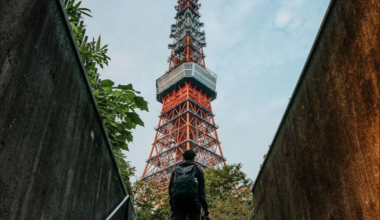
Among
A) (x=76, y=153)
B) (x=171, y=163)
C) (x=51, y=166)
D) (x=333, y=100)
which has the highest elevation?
(x=171, y=163)

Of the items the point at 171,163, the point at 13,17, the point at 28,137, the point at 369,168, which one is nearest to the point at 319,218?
the point at 369,168

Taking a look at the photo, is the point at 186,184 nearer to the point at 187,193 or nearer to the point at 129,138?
the point at 187,193

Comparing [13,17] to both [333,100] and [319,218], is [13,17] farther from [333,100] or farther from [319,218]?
[319,218]

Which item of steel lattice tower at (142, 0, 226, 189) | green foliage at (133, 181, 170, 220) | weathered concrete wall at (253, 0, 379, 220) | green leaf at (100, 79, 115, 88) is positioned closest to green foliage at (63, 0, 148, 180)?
green leaf at (100, 79, 115, 88)

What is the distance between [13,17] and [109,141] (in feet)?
6.05

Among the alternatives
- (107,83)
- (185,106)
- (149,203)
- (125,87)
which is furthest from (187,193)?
(185,106)

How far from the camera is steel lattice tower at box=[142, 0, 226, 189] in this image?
34562mm

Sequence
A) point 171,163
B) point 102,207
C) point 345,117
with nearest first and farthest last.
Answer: point 345,117 → point 102,207 → point 171,163

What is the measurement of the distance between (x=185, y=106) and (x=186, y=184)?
35737mm

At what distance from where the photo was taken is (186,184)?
3.35m

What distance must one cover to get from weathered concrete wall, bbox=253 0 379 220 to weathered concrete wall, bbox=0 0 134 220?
5.20 ft

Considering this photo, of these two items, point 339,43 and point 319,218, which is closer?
point 339,43

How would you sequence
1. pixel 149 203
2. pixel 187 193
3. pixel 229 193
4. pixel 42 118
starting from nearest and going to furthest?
pixel 42 118, pixel 187 193, pixel 149 203, pixel 229 193

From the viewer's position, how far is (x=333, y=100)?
1.91 meters
